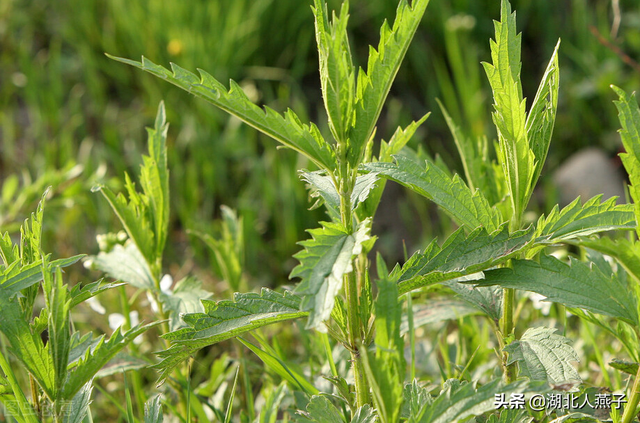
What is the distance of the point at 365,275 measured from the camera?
1039 millimetres

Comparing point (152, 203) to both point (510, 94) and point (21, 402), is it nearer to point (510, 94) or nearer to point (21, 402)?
point (21, 402)

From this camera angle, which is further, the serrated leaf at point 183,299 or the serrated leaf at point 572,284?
the serrated leaf at point 183,299

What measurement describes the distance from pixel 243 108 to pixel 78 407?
61 cm

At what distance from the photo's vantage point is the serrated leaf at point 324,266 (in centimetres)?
79

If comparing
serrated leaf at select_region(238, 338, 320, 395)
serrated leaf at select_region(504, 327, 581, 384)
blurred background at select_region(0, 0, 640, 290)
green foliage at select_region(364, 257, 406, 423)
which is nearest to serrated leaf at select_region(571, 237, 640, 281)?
serrated leaf at select_region(504, 327, 581, 384)

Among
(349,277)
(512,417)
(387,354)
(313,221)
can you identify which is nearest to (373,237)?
(349,277)

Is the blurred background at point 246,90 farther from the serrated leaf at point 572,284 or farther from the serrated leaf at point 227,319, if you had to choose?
the serrated leaf at point 572,284

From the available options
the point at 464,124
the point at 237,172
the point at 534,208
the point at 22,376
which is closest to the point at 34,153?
the point at 237,172

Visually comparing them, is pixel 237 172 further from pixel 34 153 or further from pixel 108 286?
pixel 108 286

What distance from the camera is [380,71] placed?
0.91 metres

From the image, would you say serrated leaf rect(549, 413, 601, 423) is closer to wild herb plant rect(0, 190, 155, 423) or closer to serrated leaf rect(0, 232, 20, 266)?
wild herb plant rect(0, 190, 155, 423)

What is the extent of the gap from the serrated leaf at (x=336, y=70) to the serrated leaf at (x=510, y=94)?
236 millimetres

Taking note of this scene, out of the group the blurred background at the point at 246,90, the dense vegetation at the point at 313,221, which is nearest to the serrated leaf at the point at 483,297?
the dense vegetation at the point at 313,221

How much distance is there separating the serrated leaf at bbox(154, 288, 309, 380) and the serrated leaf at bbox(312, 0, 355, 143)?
292mm
